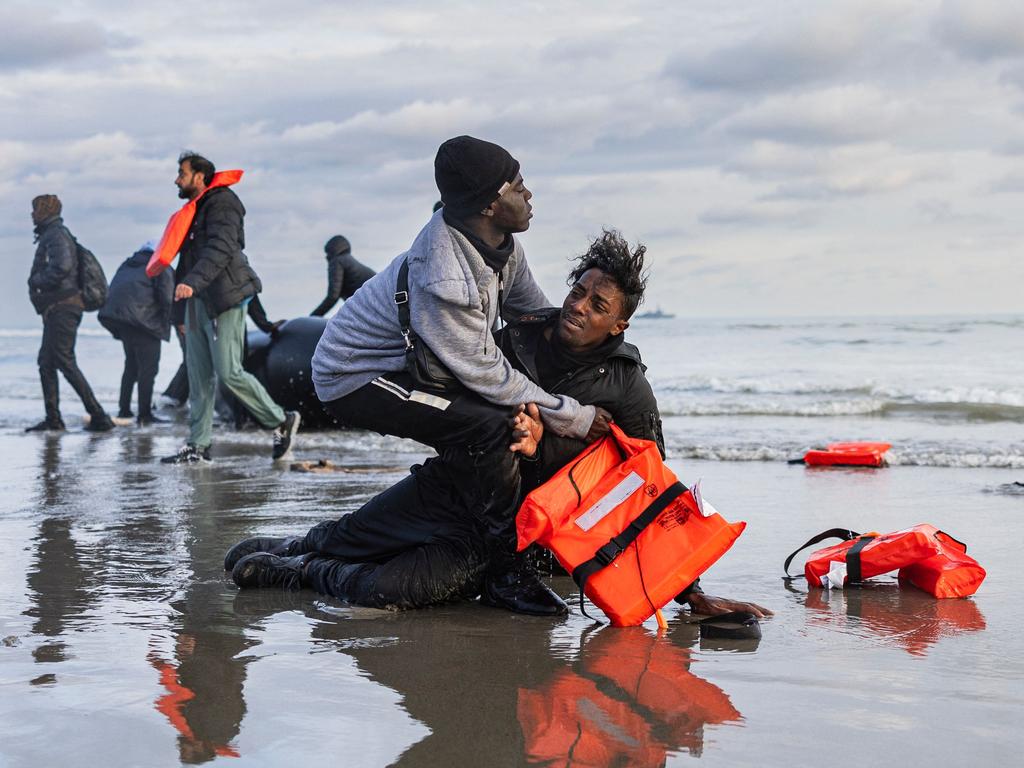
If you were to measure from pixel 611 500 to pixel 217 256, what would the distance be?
537cm

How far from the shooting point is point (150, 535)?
18.6 feet

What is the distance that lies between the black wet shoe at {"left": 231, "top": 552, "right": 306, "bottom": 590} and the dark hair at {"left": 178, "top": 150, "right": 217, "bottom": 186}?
4877 mm

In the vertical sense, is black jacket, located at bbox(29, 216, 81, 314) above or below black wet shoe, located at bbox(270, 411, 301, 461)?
above

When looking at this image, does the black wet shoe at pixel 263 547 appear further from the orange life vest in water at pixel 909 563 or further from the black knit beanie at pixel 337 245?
the black knit beanie at pixel 337 245

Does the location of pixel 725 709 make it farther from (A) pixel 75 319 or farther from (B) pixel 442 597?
(A) pixel 75 319

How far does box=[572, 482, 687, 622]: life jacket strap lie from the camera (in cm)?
380

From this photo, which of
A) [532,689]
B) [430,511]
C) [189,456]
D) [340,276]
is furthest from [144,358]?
[532,689]

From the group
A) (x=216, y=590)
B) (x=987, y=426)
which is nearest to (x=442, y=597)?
(x=216, y=590)

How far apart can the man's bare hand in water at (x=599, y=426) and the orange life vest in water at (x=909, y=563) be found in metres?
0.88

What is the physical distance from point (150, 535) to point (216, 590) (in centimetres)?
139

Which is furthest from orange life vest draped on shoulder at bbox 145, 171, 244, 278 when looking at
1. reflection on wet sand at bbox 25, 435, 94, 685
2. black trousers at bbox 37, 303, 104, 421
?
black trousers at bbox 37, 303, 104, 421

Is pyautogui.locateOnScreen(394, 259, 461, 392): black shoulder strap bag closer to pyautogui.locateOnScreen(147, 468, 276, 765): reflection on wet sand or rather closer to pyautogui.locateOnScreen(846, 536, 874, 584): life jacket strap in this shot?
pyautogui.locateOnScreen(147, 468, 276, 765): reflection on wet sand

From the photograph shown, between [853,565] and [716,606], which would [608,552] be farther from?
[853,565]

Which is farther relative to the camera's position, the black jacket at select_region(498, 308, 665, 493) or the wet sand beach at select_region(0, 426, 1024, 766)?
the black jacket at select_region(498, 308, 665, 493)
